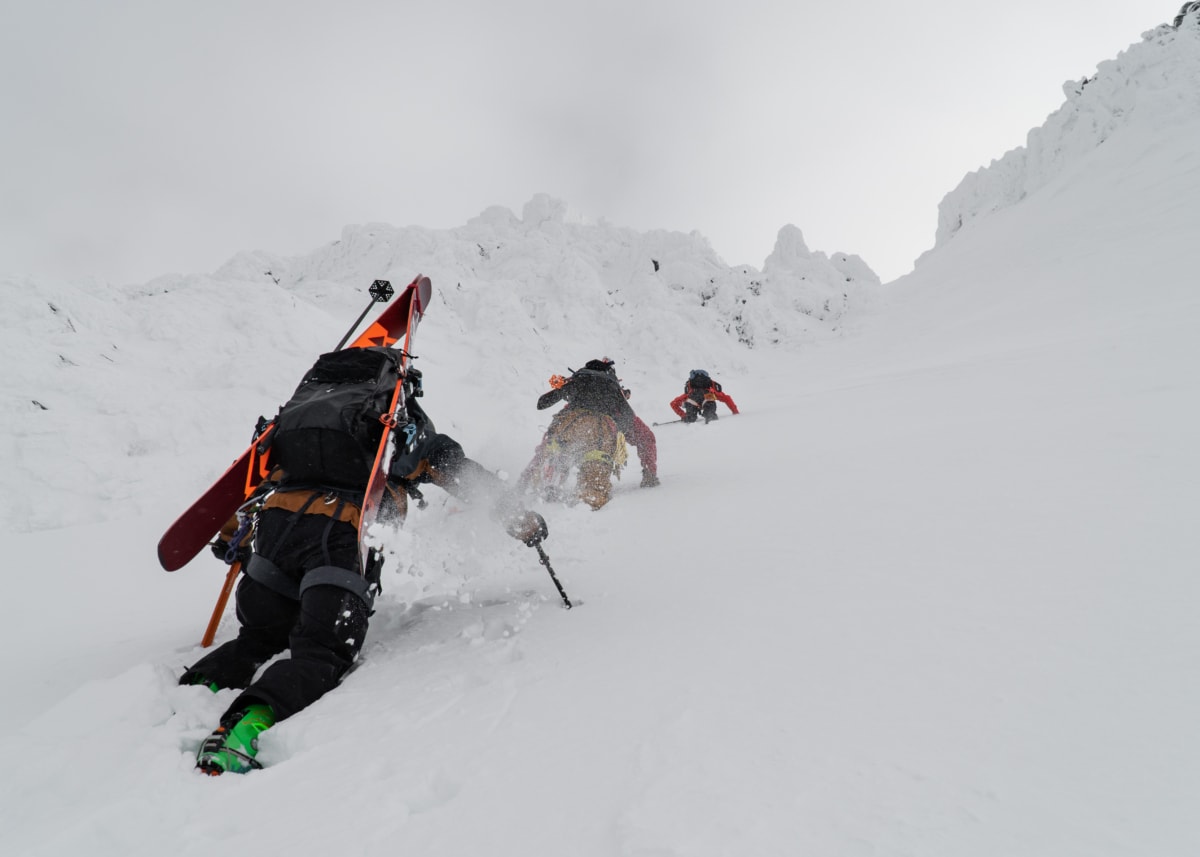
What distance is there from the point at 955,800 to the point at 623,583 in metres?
1.99

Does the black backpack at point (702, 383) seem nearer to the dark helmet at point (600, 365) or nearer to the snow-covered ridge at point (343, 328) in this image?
the snow-covered ridge at point (343, 328)

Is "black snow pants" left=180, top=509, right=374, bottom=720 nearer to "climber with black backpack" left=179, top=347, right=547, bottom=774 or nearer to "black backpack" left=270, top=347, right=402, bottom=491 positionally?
"climber with black backpack" left=179, top=347, right=547, bottom=774

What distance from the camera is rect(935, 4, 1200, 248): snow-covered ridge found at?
108 ft

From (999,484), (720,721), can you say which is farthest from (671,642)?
(999,484)

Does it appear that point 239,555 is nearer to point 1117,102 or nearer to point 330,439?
point 330,439

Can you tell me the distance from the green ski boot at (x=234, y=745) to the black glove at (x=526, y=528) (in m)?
1.26

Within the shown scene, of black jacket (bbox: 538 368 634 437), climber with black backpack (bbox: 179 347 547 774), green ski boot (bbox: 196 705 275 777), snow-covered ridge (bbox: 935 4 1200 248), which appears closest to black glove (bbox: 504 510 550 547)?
climber with black backpack (bbox: 179 347 547 774)

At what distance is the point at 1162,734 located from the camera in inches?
39.1

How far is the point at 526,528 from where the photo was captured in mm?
2764

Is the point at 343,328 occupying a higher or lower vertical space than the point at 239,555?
higher

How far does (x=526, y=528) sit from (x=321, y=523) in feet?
3.13

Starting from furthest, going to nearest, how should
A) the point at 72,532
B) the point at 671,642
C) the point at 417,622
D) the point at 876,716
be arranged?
the point at 72,532 → the point at 417,622 → the point at 671,642 → the point at 876,716

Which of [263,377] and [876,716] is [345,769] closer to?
[876,716]

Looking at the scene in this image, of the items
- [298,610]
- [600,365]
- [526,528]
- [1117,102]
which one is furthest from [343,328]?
[1117,102]
